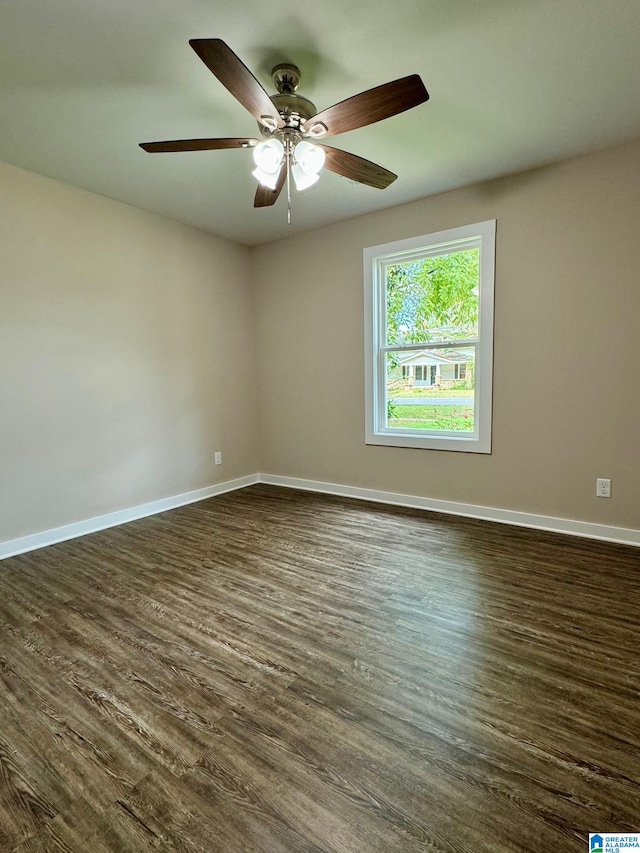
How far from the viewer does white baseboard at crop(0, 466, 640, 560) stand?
9.36 feet

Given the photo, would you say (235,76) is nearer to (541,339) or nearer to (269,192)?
(269,192)

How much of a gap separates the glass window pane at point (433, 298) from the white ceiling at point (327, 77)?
668 millimetres

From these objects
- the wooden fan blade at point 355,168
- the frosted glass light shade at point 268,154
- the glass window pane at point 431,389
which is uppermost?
the wooden fan blade at point 355,168

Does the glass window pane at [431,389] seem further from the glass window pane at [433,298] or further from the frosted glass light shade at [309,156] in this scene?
the frosted glass light shade at [309,156]

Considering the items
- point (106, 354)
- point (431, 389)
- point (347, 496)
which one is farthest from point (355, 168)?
point (347, 496)

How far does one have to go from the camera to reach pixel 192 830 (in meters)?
1.05

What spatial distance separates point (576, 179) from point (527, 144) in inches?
19.2

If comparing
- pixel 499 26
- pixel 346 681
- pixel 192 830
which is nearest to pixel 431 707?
pixel 346 681

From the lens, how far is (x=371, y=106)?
1.66 metres

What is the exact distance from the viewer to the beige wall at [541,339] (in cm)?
270

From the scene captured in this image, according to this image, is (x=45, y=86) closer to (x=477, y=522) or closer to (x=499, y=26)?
(x=499, y=26)

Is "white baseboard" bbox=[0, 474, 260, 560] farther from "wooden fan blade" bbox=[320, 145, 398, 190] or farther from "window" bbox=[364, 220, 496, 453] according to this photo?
"wooden fan blade" bbox=[320, 145, 398, 190]

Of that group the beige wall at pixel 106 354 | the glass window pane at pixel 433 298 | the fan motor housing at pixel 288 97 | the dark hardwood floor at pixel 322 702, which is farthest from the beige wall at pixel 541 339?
the fan motor housing at pixel 288 97

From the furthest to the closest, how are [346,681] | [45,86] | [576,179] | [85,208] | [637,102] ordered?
1. [85,208]
2. [576,179]
3. [637,102]
4. [45,86]
5. [346,681]
